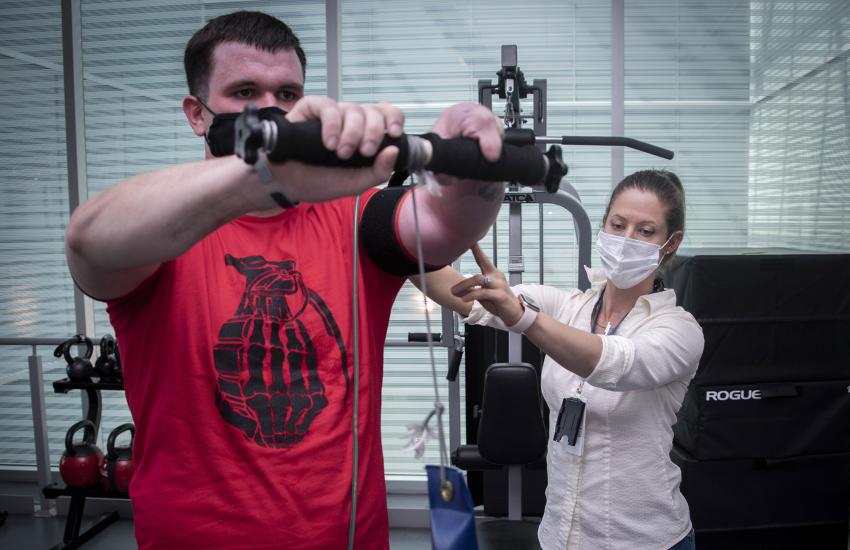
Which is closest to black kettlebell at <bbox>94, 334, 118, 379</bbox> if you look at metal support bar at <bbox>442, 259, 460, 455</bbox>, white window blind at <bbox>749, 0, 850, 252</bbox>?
metal support bar at <bbox>442, 259, 460, 455</bbox>

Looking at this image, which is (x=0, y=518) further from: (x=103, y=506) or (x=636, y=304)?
(x=636, y=304)

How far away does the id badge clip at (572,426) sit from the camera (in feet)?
4.58

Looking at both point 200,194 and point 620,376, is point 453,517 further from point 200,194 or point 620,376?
point 620,376

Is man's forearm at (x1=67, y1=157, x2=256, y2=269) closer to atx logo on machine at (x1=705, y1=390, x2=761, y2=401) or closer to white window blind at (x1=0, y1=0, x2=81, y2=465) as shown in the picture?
atx logo on machine at (x1=705, y1=390, x2=761, y2=401)

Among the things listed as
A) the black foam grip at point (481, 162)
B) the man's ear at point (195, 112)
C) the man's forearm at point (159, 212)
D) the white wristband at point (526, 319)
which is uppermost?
the man's ear at point (195, 112)

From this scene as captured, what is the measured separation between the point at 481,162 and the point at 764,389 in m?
2.32

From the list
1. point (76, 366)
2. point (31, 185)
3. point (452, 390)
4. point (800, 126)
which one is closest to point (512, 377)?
point (452, 390)

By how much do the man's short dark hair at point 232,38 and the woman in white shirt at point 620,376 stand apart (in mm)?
574

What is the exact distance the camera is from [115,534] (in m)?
3.01

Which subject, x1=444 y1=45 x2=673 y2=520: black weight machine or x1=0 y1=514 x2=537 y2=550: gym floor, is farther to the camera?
x1=0 y1=514 x2=537 y2=550: gym floor

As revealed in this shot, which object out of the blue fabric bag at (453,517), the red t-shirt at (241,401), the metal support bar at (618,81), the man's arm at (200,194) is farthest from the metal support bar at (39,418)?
the metal support bar at (618,81)

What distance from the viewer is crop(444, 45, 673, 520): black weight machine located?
1788 mm

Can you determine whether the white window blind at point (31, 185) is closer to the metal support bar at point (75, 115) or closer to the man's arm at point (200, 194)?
the metal support bar at point (75, 115)

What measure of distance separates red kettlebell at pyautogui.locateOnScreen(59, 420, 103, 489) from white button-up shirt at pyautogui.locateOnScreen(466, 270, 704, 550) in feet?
7.95
